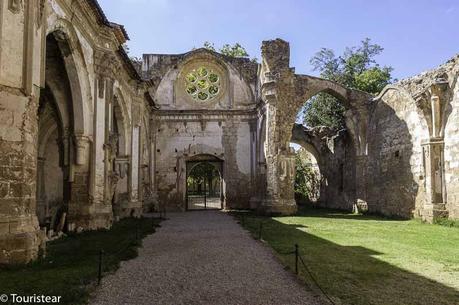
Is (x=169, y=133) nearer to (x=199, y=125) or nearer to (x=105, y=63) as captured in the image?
(x=199, y=125)

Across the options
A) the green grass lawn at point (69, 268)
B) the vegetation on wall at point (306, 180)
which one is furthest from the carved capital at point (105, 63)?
the vegetation on wall at point (306, 180)

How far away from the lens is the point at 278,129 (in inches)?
740

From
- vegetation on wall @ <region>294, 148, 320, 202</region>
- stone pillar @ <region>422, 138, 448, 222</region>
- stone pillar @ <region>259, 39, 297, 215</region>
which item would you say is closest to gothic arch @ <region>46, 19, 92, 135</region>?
stone pillar @ <region>259, 39, 297, 215</region>

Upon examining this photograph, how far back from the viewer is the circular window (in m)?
23.4

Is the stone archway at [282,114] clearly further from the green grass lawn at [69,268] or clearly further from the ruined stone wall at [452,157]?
the green grass lawn at [69,268]

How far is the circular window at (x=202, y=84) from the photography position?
2344cm

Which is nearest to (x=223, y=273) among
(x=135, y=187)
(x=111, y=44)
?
(x=111, y=44)

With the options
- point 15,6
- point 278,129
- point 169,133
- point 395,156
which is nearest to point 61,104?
point 15,6

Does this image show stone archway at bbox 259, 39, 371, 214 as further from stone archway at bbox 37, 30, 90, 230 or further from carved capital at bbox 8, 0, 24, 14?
carved capital at bbox 8, 0, 24, 14

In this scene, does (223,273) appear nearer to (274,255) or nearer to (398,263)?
(274,255)

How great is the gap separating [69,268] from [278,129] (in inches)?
535

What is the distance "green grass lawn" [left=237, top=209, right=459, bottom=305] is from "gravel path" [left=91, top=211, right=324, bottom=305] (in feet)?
1.22

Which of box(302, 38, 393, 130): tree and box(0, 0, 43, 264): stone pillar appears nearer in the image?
box(0, 0, 43, 264): stone pillar

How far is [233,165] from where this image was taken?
22.8m
